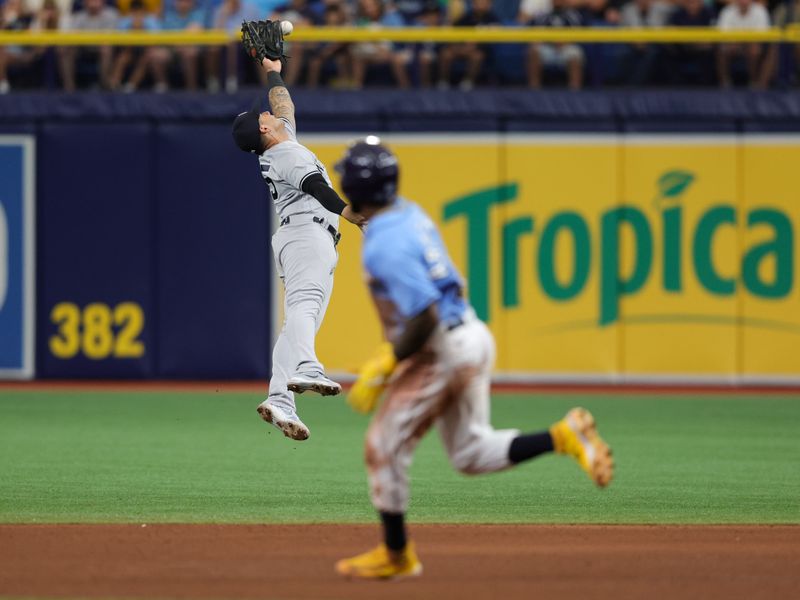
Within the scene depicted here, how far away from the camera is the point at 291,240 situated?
1010 centimetres

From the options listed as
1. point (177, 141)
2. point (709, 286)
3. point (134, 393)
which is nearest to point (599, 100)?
point (709, 286)

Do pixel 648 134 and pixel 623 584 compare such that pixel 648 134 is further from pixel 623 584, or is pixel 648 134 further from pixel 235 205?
pixel 623 584

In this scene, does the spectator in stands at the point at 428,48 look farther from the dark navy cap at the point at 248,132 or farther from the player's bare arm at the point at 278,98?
the dark navy cap at the point at 248,132

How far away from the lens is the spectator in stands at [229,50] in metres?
17.0

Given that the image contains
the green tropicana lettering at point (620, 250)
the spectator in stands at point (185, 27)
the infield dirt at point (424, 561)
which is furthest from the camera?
the spectator in stands at point (185, 27)

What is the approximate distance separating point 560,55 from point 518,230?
196cm

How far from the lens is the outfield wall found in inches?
661

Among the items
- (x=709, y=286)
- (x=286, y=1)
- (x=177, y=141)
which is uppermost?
(x=286, y=1)

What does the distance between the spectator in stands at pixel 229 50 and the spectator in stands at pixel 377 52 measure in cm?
127

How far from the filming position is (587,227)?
16.8 meters

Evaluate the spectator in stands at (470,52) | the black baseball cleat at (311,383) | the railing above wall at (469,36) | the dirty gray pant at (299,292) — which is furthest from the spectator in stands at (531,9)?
the black baseball cleat at (311,383)

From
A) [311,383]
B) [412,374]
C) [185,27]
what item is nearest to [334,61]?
[185,27]

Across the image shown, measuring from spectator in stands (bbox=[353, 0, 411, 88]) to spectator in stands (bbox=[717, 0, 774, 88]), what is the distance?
3388mm

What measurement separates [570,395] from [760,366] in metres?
2.19
